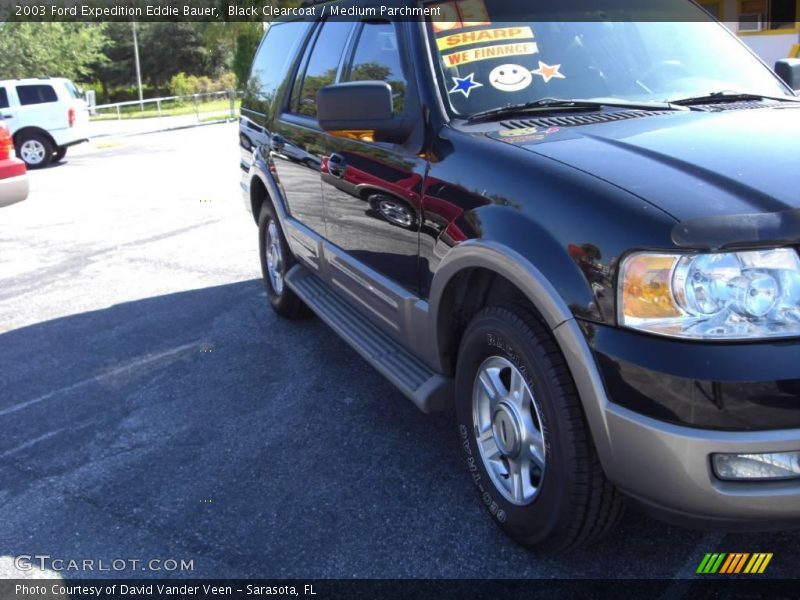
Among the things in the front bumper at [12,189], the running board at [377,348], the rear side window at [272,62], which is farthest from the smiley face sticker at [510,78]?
the front bumper at [12,189]

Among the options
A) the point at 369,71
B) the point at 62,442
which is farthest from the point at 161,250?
the point at 369,71

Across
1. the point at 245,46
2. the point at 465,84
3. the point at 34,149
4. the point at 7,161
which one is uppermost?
the point at 245,46

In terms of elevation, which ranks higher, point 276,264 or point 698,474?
point 698,474

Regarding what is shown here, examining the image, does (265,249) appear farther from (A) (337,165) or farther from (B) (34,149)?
(B) (34,149)

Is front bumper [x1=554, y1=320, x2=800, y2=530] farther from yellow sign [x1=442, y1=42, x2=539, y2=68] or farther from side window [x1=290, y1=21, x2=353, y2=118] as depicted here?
side window [x1=290, y1=21, x2=353, y2=118]

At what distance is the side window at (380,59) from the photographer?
3.43 meters

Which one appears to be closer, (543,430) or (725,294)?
(725,294)

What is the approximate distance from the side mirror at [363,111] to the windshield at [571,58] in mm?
256

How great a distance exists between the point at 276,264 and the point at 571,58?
2723mm

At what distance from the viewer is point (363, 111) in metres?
3.09

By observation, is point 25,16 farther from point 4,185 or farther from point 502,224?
point 502,224

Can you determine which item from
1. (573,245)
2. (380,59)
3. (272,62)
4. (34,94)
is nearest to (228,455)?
(380,59)

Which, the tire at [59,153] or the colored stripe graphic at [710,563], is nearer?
the colored stripe graphic at [710,563]

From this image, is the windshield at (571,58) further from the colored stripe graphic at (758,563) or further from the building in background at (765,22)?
the building in background at (765,22)
